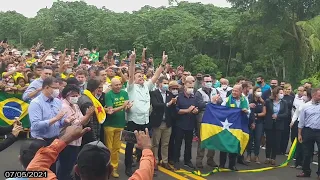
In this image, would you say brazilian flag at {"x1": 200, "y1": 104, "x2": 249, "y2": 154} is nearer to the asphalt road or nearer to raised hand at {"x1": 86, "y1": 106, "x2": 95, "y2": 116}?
the asphalt road

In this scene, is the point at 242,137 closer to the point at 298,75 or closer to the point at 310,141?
the point at 310,141

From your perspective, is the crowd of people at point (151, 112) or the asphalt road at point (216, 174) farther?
the asphalt road at point (216, 174)

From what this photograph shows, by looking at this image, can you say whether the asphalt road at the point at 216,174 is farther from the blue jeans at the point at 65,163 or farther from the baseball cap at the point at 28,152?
the baseball cap at the point at 28,152

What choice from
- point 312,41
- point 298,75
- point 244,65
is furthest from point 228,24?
point 312,41

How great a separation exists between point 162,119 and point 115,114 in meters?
1.14

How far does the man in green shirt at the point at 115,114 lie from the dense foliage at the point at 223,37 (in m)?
→ 16.8

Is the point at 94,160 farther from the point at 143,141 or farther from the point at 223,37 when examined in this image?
the point at 223,37

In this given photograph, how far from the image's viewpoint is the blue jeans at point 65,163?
5.88m

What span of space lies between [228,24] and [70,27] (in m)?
17.5

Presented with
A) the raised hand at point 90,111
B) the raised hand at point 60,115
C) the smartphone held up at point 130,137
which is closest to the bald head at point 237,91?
the raised hand at point 90,111

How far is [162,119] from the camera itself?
326 inches

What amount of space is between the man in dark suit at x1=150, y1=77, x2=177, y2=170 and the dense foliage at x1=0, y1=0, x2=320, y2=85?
15.7 meters

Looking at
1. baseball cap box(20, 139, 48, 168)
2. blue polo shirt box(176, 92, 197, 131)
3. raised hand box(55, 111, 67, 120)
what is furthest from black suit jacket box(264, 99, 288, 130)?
baseball cap box(20, 139, 48, 168)

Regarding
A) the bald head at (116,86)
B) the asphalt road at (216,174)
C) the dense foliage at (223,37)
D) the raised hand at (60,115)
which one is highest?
the dense foliage at (223,37)
